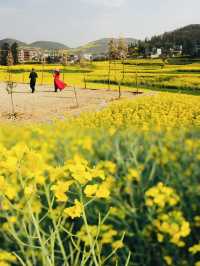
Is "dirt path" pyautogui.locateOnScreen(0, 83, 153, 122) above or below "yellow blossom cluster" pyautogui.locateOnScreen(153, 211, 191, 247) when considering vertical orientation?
below

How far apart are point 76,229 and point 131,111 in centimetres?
1324

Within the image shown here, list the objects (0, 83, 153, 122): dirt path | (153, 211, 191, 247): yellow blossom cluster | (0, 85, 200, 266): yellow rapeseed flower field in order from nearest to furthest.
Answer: (153, 211, 191, 247): yellow blossom cluster, (0, 85, 200, 266): yellow rapeseed flower field, (0, 83, 153, 122): dirt path

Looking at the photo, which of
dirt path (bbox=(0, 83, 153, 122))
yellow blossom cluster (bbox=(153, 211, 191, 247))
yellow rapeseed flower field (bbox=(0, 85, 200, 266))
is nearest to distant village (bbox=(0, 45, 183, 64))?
dirt path (bbox=(0, 83, 153, 122))

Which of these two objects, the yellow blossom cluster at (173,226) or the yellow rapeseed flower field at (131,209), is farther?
the yellow rapeseed flower field at (131,209)

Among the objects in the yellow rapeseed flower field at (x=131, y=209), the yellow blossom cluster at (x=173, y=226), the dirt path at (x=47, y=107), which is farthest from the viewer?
the dirt path at (x=47, y=107)

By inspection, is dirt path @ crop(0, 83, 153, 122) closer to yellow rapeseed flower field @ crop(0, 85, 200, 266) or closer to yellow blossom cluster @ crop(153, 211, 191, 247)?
yellow rapeseed flower field @ crop(0, 85, 200, 266)

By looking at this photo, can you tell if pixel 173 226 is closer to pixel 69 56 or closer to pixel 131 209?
pixel 131 209

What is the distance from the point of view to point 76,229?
161 inches

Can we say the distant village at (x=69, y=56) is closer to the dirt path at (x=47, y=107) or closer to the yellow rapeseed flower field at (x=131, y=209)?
the dirt path at (x=47, y=107)

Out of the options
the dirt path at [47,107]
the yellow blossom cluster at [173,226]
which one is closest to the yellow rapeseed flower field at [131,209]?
the yellow blossom cluster at [173,226]

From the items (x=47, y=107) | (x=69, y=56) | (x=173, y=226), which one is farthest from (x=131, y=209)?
(x=69, y=56)

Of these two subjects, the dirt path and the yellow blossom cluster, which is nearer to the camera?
the yellow blossom cluster

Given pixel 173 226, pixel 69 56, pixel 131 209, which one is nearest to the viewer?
pixel 173 226

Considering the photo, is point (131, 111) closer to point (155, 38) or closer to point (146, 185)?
point (146, 185)
